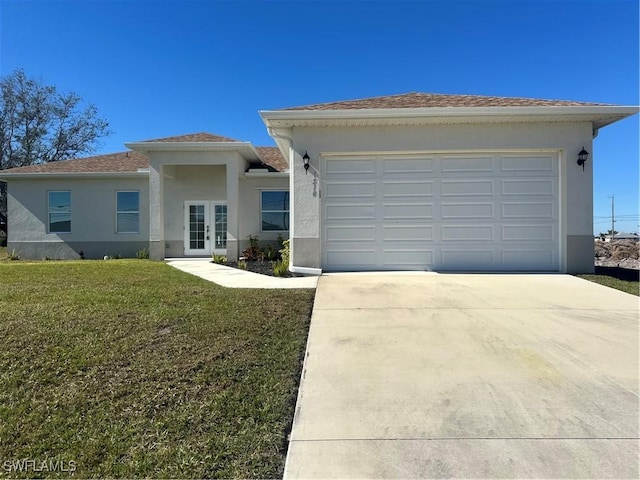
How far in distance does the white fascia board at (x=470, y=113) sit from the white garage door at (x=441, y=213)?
97cm

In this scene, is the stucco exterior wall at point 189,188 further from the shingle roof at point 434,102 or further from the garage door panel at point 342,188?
the garage door panel at point 342,188

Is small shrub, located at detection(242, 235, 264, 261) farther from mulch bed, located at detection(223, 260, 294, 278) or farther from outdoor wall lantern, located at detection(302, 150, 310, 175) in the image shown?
outdoor wall lantern, located at detection(302, 150, 310, 175)

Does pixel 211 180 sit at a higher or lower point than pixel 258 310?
higher

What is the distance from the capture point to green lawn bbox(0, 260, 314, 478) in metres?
2.68

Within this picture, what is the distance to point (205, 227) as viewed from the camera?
1555 cm

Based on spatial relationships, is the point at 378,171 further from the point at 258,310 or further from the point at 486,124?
the point at 258,310

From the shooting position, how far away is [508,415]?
3117 millimetres

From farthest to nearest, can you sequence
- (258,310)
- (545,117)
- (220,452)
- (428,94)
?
(428,94), (545,117), (258,310), (220,452)

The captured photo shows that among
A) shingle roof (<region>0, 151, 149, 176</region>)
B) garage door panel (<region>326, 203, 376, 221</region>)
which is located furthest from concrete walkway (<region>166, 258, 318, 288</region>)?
shingle roof (<region>0, 151, 149, 176</region>)

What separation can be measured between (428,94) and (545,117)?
136 inches

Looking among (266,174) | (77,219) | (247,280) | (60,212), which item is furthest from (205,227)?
(247,280)

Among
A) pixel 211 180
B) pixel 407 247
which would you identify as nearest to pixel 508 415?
pixel 407 247

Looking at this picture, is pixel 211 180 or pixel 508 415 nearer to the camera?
pixel 508 415

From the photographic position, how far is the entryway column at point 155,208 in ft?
44.6
